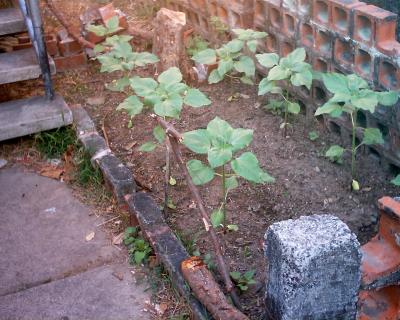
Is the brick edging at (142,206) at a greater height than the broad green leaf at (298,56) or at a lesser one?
lesser

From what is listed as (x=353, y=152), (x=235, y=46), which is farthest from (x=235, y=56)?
(x=353, y=152)

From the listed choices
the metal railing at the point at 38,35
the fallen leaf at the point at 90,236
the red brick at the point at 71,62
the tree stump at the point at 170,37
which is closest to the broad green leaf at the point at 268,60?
the tree stump at the point at 170,37

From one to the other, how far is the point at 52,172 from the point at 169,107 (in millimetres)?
1310

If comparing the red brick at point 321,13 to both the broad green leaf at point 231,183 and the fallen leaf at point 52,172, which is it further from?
the fallen leaf at point 52,172

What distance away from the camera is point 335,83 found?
3611 mm

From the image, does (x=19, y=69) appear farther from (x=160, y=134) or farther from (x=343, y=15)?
(x=343, y=15)

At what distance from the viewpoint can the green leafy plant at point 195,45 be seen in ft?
17.5

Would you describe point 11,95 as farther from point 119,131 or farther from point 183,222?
point 183,222

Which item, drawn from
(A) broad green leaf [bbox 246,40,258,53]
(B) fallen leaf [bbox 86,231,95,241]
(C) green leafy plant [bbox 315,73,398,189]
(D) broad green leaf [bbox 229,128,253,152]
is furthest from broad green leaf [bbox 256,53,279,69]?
Answer: (B) fallen leaf [bbox 86,231,95,241]

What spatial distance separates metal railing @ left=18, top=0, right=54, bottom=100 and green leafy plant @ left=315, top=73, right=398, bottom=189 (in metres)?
2.12

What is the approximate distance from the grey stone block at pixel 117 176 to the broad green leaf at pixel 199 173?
67 centimetres

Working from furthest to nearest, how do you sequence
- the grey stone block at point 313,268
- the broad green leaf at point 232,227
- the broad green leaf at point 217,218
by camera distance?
the broad green leaf at point 232,227 → the broad green leaf at point 217,218 → the grey stone block at point 313,268

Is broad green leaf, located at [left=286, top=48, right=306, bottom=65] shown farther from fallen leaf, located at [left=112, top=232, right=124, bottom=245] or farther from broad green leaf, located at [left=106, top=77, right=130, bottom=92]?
fallen leaf, located at [left=112, top=232, right=124, bottom=245]

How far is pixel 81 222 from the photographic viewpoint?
159 inches
